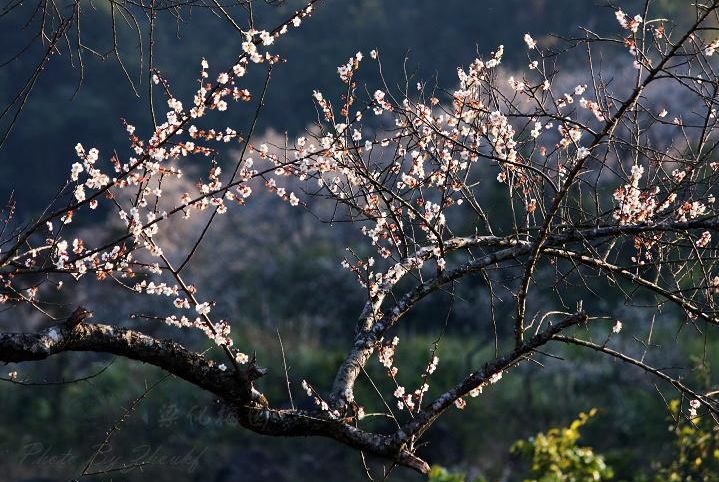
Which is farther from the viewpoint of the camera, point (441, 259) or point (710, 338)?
point (710, 338)

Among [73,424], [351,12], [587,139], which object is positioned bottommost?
[73,424]

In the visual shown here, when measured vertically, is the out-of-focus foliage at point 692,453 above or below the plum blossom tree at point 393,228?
above

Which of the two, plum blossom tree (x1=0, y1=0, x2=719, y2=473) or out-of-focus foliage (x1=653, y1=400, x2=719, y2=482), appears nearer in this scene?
plum blossom tree (x1=0, y1=0, x2=719, y2=473)

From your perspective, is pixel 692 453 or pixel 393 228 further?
pixel 692 453

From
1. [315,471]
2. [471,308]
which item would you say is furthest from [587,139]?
[315,471]

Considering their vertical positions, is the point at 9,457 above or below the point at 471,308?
below

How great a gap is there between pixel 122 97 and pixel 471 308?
1244cm

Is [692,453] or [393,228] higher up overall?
[692,453]

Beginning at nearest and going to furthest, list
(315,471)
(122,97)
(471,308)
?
(315,471) < (471,308) < (122,97)

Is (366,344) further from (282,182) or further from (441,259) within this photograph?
(282,182)

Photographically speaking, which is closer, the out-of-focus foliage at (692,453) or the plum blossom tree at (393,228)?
the plum blossom tree at (393,228)

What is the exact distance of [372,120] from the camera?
757 inches

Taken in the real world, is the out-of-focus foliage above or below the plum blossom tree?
above

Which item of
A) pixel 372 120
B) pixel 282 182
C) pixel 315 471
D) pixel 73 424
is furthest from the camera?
pixel 372 120
